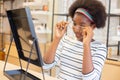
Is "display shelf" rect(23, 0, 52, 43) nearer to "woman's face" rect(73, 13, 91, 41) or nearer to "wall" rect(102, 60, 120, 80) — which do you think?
"wall" rect(102, 60, 120, 80)

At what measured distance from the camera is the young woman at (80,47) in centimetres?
121

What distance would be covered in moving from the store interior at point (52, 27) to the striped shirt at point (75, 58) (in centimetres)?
36

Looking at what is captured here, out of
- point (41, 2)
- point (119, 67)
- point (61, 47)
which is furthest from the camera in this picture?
point (41, 2)

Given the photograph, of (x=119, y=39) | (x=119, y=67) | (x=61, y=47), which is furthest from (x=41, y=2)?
(x=61, y=47)

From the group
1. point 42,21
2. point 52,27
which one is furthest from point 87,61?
point 42,21

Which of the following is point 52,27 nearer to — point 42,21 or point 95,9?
point 42,21

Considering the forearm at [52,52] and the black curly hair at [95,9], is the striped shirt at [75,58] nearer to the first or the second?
the forearm at [52,52]

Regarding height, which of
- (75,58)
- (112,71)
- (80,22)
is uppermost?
(80,22)

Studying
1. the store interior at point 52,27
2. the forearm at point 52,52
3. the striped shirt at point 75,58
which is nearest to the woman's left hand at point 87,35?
the striped shirt at point 75,58

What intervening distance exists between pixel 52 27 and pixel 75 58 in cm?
190

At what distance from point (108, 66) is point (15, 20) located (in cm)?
135

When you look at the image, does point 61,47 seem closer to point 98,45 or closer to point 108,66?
point 98,45

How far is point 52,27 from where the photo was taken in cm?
318

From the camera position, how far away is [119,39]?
2303 millimetres
